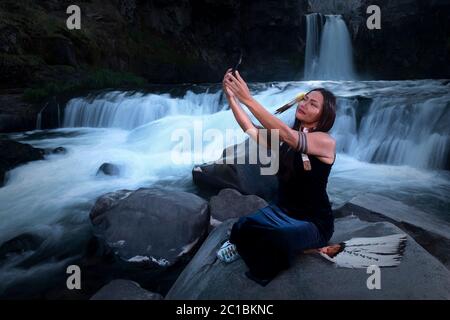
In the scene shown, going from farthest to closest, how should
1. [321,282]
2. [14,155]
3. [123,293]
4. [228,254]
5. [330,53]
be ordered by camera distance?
[330,53]
[14,155]
[123,293]
[228,254]
[321,282]

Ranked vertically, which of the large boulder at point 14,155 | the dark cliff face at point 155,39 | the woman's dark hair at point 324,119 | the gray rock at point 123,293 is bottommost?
the gray rock at point 123,293

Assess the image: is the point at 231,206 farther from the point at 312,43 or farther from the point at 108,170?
the point at 312,43

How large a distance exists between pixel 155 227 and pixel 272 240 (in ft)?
6.63

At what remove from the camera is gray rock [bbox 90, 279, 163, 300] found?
2.88 m

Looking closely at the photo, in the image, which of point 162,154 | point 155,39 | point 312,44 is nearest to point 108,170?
point 162,154

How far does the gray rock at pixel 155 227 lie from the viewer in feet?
12.6

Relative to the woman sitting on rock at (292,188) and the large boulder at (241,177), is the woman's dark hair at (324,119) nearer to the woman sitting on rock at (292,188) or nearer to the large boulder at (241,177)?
the woman sitting on rock at (292,188)

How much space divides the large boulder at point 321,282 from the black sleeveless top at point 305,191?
0.94 ft

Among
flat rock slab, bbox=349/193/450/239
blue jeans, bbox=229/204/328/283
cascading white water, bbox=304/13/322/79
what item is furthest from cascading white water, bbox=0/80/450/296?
cascading white water, bbox=304/13/322/79

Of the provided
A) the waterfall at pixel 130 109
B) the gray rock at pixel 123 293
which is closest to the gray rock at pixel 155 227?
the gray rock at pixel 123 293

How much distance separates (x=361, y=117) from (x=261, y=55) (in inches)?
639

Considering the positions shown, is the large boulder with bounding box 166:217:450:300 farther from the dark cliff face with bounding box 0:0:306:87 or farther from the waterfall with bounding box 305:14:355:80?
the waterfall with bounding box 305:14:355:80

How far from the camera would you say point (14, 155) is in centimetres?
724
